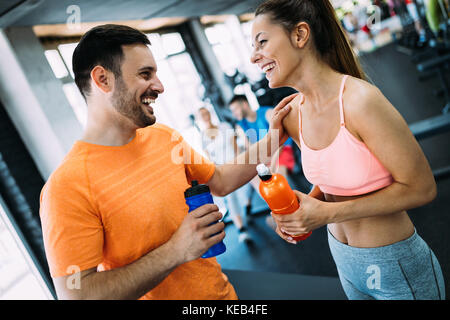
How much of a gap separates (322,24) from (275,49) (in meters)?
0.17

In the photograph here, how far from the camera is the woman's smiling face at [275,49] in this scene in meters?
0.88

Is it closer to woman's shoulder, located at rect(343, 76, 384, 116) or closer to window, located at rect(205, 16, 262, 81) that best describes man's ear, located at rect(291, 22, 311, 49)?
woman's shoulder, located at rect(343, 76, 384, 116)

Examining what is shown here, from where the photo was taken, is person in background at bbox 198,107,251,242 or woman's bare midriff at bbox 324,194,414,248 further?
person in background at bbox 198,107,251,242

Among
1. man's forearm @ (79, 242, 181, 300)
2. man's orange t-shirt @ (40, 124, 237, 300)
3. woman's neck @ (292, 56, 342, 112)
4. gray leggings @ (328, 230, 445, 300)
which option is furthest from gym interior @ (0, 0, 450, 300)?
man's forearm @ (79, 242, 181, 300)

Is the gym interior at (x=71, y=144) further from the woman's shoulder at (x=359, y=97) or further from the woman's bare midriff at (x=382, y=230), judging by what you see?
the woman's bare midriff at (x=382, y=230)

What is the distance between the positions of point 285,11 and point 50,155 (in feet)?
8.66

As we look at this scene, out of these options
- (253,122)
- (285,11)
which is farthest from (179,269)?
(253,122)

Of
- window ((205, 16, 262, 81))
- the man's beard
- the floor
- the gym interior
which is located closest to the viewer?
the man's beard

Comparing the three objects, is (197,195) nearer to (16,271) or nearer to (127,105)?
(127,105)

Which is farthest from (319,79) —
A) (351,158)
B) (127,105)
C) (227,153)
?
(227,153)

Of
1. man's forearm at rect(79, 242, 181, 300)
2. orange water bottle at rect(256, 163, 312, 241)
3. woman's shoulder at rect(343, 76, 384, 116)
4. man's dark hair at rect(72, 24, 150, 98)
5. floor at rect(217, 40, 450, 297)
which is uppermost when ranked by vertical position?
man's dark hair at rect(72, 24, 150, 98)

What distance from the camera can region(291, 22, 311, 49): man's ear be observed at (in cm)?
88

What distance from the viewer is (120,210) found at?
912 mm

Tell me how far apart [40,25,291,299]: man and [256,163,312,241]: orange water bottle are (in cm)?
17
